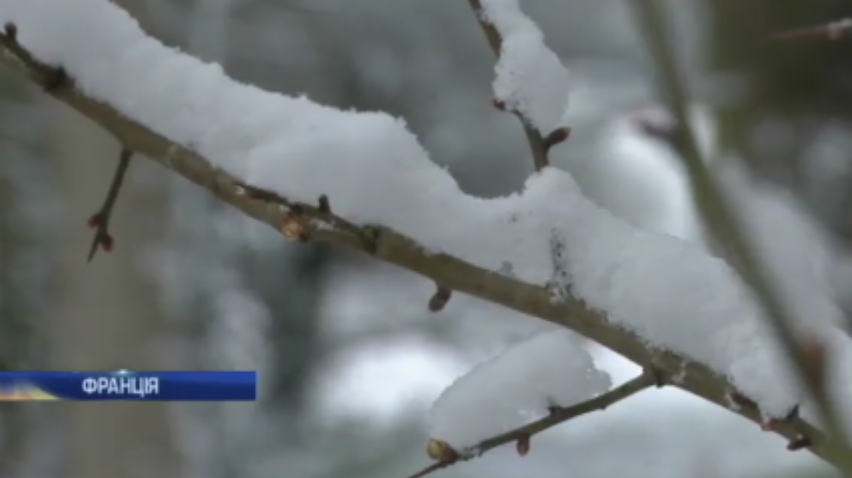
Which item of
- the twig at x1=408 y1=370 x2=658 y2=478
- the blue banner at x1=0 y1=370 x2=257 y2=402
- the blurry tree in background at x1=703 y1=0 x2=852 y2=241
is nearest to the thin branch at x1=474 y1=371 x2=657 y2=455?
the twig at x1=408 y1=370 x2=658 y2=478

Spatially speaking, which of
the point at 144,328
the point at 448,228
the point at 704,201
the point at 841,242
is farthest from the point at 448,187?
the point at 841,242

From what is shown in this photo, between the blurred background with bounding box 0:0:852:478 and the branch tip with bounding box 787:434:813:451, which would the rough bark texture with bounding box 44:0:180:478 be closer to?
the blurred background with bounding box 0:0:852:478

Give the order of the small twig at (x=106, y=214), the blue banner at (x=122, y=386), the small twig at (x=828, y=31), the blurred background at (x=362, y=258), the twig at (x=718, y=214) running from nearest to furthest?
1. the twig at (x=718, y=214)
2. the small twig at (x=828, y=31)
3. the small twig at (x=106, y=214)
4. the blue banner at (x=122, y=386)
5. the blurred background at (x=362, y=258)

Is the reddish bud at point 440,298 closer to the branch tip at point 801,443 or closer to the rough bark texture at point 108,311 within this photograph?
the branch tip at point 801,443

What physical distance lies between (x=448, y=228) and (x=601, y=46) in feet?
6.45

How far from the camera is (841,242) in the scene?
1.61 metres

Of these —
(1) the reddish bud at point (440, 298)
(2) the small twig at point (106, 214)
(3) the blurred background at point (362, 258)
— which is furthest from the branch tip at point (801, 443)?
(3) the blurred background at point (362, 258)

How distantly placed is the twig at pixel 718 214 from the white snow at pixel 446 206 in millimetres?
186

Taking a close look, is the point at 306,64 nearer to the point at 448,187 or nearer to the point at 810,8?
the point at 810,8

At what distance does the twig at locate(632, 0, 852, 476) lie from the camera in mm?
125

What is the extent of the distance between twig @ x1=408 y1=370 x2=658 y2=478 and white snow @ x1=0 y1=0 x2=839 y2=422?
17 millimetres

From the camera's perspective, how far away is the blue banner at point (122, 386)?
67 centimetres

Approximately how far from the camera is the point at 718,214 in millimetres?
139

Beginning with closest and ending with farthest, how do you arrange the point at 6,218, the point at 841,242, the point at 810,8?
the point at 810,8 → the point at 841,242 → the point at 6,218
